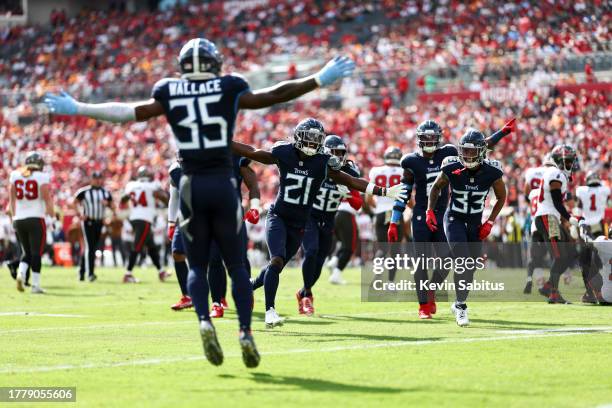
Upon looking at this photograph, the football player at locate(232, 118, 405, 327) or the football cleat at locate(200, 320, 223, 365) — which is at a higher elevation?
the football player at locate(232, 118, 405, 327)

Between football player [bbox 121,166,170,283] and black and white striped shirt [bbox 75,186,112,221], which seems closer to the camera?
football player [bbox 121,166,170,283]

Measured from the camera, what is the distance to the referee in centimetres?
2103

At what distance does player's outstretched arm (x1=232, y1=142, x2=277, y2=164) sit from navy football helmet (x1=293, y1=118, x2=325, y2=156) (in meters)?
0.31

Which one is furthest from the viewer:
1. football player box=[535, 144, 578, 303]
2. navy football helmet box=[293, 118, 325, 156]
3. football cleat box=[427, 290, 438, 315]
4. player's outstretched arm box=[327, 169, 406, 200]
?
football player box=[535, 144, 578, 303]

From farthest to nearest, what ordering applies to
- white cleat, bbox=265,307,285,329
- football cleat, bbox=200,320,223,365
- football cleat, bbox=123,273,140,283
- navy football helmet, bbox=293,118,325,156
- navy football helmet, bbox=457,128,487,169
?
football cleat, bbox=123,273,140,283 → navy football helmet, bbox=457,128,487,169 → navy football helmet, bbox=293,118,325,156 → white cleat, bbox=265,307,285,329 → football cleat, bbox=200,320,223,365

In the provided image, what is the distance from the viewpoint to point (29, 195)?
17.3 metres

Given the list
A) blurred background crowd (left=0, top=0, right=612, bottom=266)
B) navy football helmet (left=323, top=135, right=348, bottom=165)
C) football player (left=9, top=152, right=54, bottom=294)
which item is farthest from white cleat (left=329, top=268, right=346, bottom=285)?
blurred background crowd (left=0, top=0, right=612, bottom=266)

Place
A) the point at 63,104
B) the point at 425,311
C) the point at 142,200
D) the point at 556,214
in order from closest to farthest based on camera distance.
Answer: the point at 63,104, the point at 425,311, the point at 556,214, the point at 142,200

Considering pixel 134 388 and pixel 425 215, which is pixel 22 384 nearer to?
pixel 134 388

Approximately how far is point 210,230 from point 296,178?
12.3 feet

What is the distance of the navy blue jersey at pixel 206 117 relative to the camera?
25.0ft

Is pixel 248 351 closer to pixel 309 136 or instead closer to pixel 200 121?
pixel 200 121

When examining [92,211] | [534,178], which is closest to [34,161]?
[92,211]

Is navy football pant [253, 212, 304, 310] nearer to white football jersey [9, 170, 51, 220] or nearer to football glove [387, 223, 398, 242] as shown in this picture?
football glove [387, 223, 398, 242]
